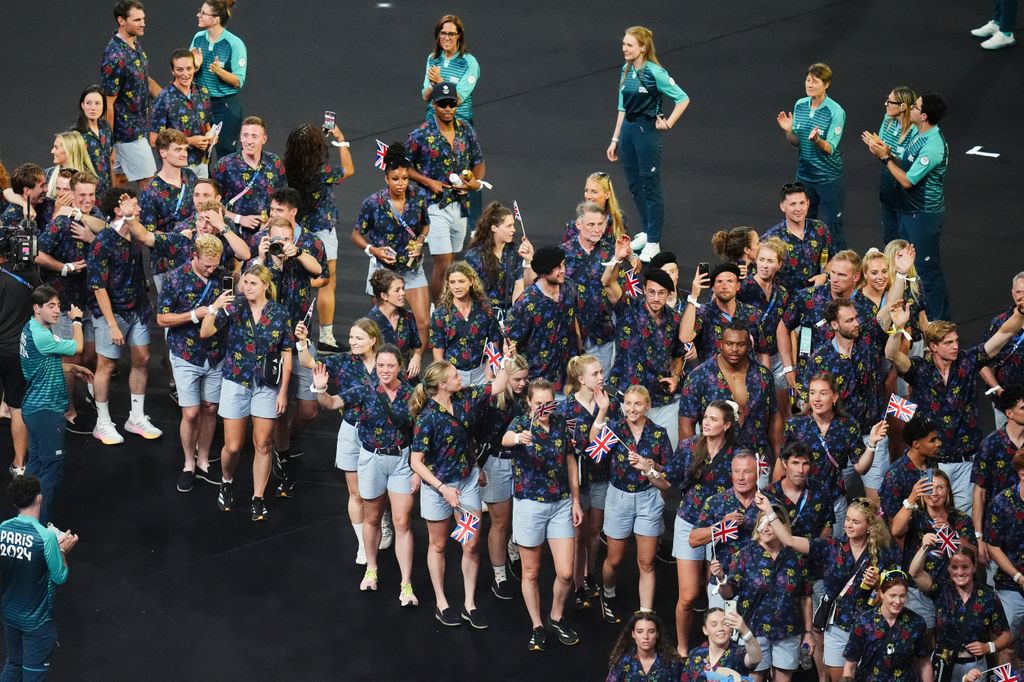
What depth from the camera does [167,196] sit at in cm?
1141

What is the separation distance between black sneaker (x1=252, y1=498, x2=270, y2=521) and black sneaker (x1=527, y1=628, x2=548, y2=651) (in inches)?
→ 88.1

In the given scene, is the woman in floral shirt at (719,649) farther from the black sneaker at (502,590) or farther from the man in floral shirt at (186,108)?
the man in floral shirt at (186,108)

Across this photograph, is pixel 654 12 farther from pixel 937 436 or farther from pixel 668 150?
pixel 937 436

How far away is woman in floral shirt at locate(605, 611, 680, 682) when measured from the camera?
26.3 feet

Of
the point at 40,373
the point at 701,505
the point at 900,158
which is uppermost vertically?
the point at 900,158

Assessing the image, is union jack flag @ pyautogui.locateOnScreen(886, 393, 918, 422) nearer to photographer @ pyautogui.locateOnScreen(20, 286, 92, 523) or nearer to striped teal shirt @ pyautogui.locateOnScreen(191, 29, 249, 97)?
photographer @ pyautogui.locateOnScreen(20, 286, 92, 523)

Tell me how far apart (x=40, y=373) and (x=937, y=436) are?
569 cm

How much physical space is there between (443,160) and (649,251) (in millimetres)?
2239

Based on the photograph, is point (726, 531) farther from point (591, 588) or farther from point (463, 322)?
point (463, 322)

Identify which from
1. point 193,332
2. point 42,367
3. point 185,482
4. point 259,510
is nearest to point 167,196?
point 193,332

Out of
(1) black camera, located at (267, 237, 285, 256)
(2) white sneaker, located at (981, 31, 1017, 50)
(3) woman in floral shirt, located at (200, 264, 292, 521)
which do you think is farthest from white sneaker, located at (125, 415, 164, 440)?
(2) white sneaker, located at (981, 31, 1017, 50)

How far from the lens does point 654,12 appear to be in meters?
18.7

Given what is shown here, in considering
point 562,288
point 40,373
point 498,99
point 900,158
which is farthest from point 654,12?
point 40,373

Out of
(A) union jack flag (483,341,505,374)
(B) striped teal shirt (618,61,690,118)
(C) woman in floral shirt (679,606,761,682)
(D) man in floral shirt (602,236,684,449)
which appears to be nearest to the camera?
(C) woman in floral shirt (679,606,761,682)
